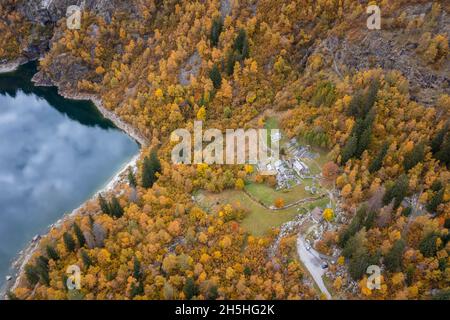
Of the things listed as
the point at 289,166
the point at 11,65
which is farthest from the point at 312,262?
the point at 11,65

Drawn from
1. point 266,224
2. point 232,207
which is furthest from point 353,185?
point 232,207

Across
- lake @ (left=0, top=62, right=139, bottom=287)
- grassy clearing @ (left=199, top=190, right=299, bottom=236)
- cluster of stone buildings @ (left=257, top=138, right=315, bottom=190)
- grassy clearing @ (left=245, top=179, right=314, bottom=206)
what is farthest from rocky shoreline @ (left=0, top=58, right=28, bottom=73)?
grassy clearing @ (left=245, top=179, right=314, bottom=206)

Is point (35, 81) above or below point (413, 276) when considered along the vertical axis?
above

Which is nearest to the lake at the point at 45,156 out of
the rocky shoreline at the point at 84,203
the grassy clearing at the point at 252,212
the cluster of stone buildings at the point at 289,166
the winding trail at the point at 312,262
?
the rocky shoreline at the point at 84,203

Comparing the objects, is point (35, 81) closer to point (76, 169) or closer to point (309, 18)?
point (76, 169)

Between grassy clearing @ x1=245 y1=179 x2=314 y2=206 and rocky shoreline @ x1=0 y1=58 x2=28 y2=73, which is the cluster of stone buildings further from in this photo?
rocky shoreline @ x1=0 y1=58 x2=28 y2=73
